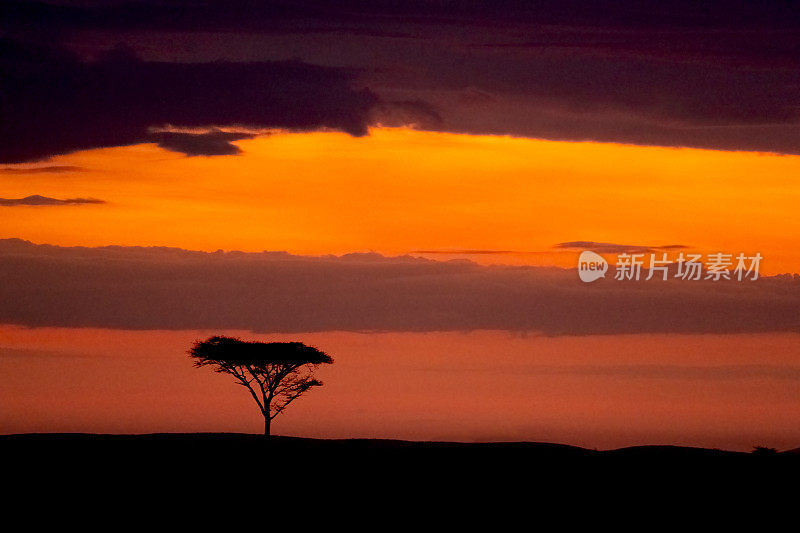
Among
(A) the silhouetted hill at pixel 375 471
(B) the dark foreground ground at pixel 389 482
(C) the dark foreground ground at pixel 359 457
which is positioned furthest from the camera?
(C) the dark foreground ground at pixel 359 457

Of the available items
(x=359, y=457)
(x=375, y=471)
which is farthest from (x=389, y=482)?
(x=359, y=457)

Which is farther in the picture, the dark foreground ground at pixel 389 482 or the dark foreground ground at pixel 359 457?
the dark foreground ground at pixel 359 457

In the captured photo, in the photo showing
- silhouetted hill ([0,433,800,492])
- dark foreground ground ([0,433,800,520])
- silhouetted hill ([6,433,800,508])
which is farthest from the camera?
silhouetted hill ([0,433,800,492])

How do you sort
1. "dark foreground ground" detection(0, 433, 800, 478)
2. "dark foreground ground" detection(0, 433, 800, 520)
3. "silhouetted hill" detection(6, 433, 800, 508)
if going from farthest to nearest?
"dark foreground ground" detection(0, 433, 800, 478) < "silhouetted hill" detection(6, 433, 800, 508) < "dark foreground ground" detection(0, 433, 800, 520)

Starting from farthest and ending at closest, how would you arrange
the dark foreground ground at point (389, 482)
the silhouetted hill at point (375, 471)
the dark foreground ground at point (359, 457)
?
the dark foreground ground at point (359, 457) → the silhouetted hill at point (375, 471) → the dark foreground ground at point (389, 482)

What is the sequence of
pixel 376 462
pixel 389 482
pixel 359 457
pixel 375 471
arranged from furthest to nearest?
pixel 359 457, pixel 376 462, pixel 375 471, pixel 389 482

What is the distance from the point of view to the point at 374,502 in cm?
4716

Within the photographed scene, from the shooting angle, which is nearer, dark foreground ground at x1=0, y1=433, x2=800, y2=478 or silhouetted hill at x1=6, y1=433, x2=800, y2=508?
silhouetted hill at x1=6, y1=433, x2=800, y2=508

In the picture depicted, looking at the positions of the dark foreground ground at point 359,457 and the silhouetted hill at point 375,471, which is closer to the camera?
the silhouetted hill at point 375,471

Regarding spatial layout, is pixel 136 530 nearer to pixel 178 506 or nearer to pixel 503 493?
pixel 178 506

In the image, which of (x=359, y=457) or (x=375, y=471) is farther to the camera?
(x=359, y=457)

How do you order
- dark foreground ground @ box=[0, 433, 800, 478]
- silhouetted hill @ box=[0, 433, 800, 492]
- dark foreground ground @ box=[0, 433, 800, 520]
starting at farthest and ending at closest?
dark foreground ground @ box=[0, 433, 800, 478], silhouetted hill @ box=[0, 433, 800, 492], dark foreground ground @ box=[0, 433, 800, 520]

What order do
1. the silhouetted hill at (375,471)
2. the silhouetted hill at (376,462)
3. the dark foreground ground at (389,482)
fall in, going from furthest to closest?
1. the silhouetted hill at (376,462)
2. the silhouetted hill at (375,471)
3. the dark foreground ground at (389,482)

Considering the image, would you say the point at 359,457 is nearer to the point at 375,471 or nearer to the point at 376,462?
the point at 376,462
